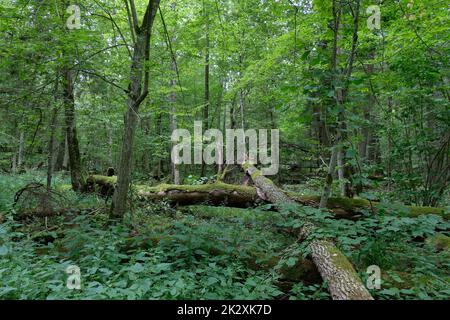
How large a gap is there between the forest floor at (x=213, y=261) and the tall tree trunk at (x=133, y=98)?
0.49 meters

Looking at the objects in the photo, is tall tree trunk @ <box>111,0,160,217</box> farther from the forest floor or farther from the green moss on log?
the green moss on log

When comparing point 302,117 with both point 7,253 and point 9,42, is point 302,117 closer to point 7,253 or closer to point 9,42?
point 7,253

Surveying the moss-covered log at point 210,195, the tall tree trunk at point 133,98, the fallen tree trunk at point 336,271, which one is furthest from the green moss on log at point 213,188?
the fallen tree trunk at point 336,271

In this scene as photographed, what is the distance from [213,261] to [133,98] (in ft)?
9.78

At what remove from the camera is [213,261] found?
12.7 ft

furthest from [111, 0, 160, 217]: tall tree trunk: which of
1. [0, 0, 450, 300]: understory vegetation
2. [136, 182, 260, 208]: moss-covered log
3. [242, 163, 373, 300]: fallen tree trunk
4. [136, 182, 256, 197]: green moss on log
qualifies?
[242, 163, 373, 300]: fallen tree trunk

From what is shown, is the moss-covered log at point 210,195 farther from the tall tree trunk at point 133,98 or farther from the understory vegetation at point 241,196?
the tall tree trunk at point 133,98

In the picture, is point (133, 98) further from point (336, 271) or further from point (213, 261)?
point (336, 271)

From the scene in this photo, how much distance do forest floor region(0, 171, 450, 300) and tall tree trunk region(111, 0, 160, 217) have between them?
1.60ft

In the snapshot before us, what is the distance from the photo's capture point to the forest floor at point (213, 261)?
9.59 ft

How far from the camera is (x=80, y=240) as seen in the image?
4.08m

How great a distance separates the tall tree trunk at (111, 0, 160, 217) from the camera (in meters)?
4.73

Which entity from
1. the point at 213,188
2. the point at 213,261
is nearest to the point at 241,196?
the point at 213,188
